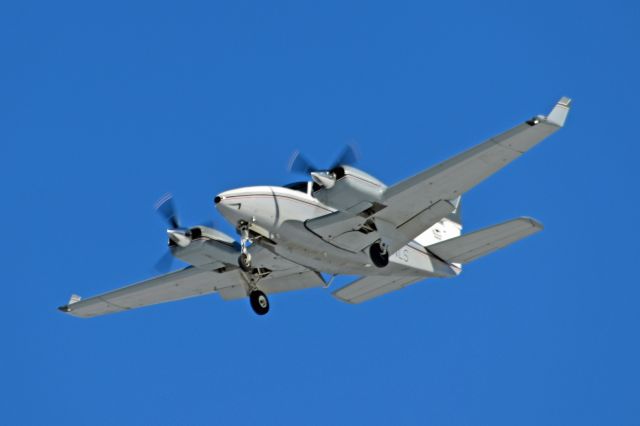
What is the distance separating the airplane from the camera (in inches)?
1073

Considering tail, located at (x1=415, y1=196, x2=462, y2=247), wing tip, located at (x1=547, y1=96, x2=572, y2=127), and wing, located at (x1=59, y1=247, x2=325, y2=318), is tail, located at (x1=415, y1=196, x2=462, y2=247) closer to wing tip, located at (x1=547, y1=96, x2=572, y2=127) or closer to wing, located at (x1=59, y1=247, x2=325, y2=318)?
wing, located at (x1=59, y1=247, x2=325, y2=318)

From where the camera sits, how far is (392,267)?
101 ft

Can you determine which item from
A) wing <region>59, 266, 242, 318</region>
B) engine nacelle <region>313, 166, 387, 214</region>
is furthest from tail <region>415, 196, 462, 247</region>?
wing <region>59, 266, 242, 318</region>

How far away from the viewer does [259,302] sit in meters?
30.6

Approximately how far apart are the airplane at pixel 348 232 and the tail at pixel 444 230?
3 centimetres

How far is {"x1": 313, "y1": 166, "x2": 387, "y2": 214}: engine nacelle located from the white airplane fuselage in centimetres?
62

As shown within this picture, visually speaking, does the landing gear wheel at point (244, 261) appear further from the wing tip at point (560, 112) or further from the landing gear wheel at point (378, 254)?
the wing tip at point (560, 112)

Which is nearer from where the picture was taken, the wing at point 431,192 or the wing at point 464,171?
the wing at point 464,171

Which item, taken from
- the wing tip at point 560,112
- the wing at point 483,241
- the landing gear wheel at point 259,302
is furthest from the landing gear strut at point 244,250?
the wing tip at point 560,112

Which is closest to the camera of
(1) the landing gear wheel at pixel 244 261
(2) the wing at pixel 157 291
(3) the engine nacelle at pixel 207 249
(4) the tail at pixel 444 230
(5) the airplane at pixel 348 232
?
(5) the airplane at pixel 348 232

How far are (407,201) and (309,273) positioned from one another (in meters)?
4.96

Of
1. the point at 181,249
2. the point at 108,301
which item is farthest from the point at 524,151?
the point at 108,301

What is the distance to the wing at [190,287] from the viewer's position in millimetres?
31984

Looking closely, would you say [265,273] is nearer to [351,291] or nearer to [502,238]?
[351,291]
